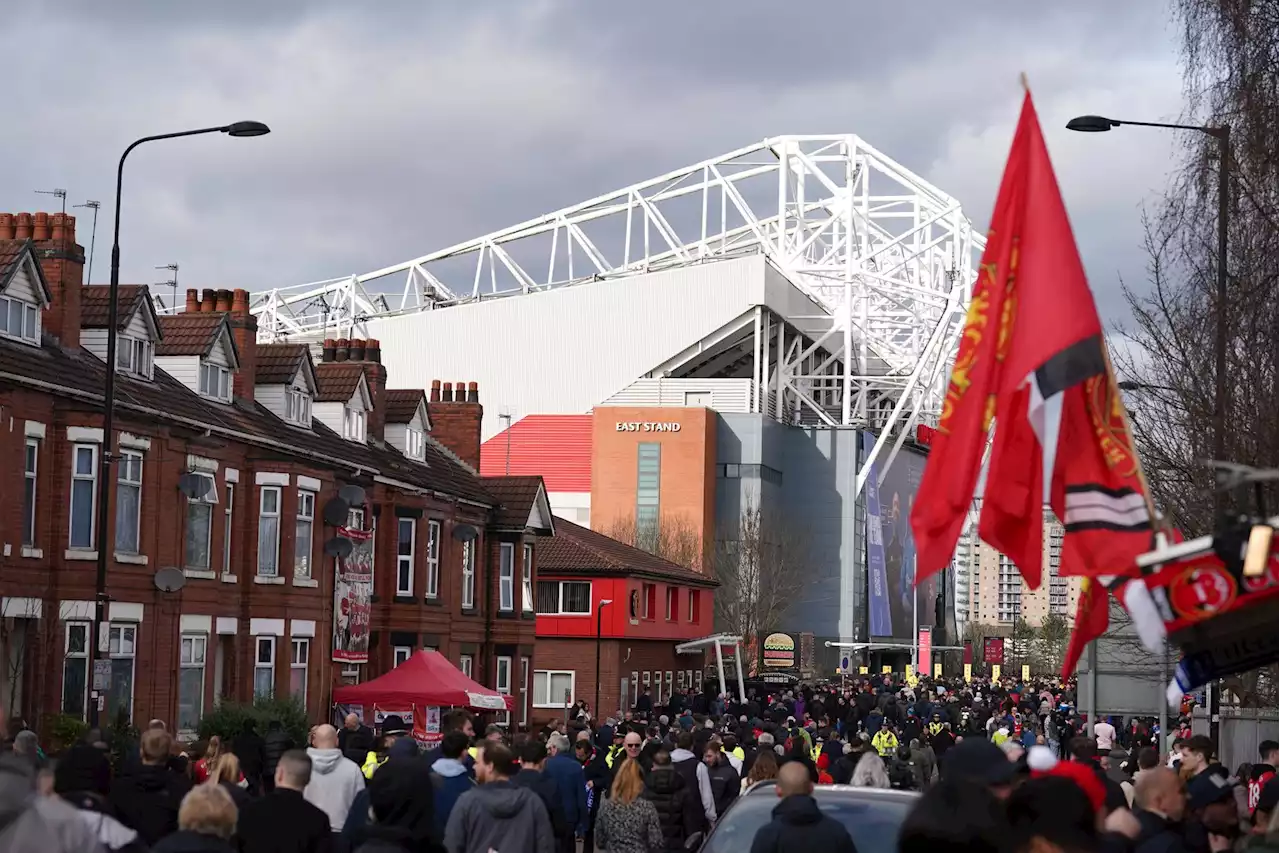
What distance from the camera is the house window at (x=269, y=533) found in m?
37.2

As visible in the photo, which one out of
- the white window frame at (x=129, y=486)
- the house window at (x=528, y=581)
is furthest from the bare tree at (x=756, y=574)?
the white window frame at (x=129, y=486)

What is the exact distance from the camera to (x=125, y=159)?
2831 cm

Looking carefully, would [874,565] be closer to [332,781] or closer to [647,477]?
[647,477]

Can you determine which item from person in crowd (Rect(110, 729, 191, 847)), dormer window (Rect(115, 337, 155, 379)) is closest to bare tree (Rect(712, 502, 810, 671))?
dormer window (Rect(115, 337, 155, 379))

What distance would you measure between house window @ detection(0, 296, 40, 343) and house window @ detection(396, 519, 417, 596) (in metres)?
13.4

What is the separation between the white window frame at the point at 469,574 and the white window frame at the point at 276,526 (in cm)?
941

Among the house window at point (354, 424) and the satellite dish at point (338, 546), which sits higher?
the house window at point (354, 424)

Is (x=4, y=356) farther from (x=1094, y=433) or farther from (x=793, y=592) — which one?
(x=793, y=592)

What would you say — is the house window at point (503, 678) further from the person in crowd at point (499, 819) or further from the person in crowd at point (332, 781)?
the person in crowd at point (499, 819)

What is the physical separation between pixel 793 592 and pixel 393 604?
231 feet

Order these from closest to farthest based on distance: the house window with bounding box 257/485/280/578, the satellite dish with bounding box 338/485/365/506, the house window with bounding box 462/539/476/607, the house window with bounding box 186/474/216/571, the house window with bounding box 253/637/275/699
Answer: the house window with bounding box 186/474/216/571 → the house window with bounding box 253/637/275/699 → the house window with bounding box 257/485/280/578 → the satellite dish with bounding box 338/485/365/506 → the house window with bounding box 462/539/476/607

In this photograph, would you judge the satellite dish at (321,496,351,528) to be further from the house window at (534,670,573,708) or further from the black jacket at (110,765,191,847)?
the black jacket at (110,765,191,847)

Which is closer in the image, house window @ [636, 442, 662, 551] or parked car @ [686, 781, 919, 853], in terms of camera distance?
parked car @ [686, 781, 919, 853]

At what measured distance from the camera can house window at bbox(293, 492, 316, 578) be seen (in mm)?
38281
